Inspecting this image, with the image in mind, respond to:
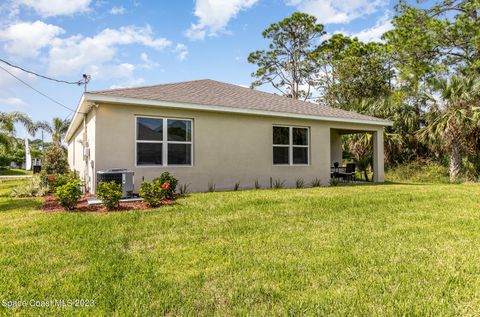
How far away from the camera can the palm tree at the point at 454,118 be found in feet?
50.4

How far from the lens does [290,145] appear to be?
13.3 m

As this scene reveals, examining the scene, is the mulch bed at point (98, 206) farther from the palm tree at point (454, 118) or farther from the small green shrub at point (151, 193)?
the palm tree at point (454, 118)

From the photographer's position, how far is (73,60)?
650 inches

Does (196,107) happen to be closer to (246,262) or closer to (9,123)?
(246,262)

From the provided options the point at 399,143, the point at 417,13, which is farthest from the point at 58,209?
the point at 417,13

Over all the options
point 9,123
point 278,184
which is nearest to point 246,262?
point 278,184

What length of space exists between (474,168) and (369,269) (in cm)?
1597

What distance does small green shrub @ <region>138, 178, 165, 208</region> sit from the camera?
7.98 m

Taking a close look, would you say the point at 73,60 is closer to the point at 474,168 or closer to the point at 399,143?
the point at 399,143

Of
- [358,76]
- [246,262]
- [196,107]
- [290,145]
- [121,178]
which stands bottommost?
[246,262]

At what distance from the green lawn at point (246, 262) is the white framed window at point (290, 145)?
238 inches

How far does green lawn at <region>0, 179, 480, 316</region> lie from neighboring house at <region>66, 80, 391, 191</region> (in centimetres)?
351

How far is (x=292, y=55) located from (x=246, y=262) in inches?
1199

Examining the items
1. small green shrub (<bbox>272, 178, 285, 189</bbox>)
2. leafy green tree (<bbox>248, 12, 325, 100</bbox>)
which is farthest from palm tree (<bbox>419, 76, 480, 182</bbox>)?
leafy green tree (<bbox>248, 12, 325, 100</bbox>)
